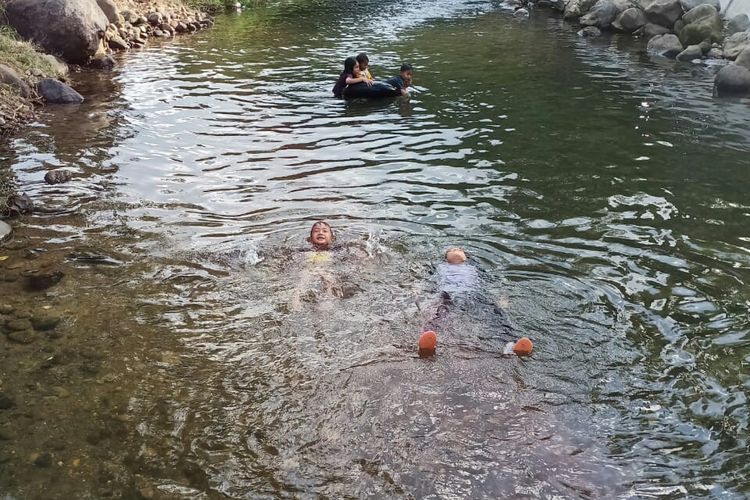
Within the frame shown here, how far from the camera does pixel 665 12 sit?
23.1 m

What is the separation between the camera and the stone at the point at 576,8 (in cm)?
2830

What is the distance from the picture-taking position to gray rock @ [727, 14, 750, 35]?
20234 mm

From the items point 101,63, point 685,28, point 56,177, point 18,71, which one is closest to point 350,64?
point 56,177

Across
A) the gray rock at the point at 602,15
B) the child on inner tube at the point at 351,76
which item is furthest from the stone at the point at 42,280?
the gray rock at the point at 602,15

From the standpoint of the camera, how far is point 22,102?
1405 centimetres

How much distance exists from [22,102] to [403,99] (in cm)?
858

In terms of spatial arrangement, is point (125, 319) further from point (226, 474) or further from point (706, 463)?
point (706, 463)

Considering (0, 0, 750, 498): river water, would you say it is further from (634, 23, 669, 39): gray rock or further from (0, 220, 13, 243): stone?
(634, 23, 669, 39): gray rock

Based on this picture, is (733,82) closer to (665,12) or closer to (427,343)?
(665,12)

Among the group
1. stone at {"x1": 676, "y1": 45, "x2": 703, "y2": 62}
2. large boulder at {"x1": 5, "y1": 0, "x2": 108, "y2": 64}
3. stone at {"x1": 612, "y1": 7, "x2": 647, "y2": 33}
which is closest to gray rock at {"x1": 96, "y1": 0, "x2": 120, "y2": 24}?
large boulder at {"x1": 5, "y1": 0, "x2": 108, "y2": 64}

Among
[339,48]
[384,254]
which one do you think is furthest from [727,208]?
[339,48]

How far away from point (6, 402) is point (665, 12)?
79.8 feet

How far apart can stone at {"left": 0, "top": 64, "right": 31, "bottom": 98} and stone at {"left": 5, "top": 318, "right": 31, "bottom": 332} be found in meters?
9.87

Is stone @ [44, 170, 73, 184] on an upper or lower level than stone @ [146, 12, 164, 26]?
lower
